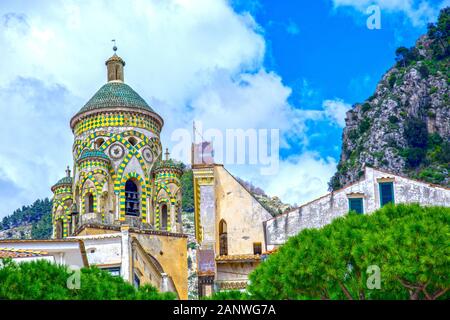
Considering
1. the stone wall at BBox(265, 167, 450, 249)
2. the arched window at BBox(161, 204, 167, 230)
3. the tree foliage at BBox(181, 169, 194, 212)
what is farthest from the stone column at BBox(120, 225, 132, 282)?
the tree foliage at BBox(181, 169, 194, 212)

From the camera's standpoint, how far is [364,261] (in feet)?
92.3

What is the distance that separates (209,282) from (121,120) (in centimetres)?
1349

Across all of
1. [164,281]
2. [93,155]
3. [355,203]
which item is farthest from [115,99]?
[355,203]

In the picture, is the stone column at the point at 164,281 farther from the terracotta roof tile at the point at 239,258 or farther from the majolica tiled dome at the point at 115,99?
the majolica tiled dome at the point at 115,99

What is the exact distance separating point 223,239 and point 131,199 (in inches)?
341

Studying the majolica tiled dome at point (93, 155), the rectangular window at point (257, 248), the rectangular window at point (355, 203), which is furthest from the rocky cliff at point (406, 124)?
the rectangular window at point (257, 248)

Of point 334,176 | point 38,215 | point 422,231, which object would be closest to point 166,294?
point 422,231

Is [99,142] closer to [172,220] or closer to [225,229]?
[172,220]

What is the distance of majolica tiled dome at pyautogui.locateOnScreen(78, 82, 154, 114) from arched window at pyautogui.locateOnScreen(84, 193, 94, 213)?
4.95 meters

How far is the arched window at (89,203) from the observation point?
50594mm
